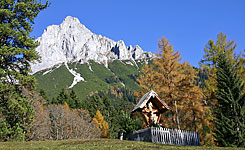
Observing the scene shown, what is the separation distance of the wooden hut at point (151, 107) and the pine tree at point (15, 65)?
8.93 m

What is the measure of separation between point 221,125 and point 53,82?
187 m

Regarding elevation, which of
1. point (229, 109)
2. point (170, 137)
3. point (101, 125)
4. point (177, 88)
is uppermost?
point (177, 88)

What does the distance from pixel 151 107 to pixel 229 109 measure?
638 cm

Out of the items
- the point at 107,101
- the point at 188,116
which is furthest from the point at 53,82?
the point at 188,116

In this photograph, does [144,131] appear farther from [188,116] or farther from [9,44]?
[9,44]

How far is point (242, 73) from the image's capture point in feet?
78.0

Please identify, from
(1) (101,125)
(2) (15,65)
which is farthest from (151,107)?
(1) (101,125)

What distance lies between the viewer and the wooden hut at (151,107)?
20100 millimetres

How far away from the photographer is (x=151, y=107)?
2056 cm

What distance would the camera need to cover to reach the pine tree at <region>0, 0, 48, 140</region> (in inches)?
631

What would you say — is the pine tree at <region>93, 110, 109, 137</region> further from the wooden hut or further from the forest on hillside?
the wooden hut

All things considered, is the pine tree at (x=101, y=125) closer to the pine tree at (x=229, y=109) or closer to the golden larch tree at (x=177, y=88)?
the golden larch tree at (x=177, y=88)

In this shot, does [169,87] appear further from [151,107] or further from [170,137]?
[170,137]

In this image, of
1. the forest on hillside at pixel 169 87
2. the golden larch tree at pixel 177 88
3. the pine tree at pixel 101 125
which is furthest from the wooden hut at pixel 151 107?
the pine tree at pixel 101 125
